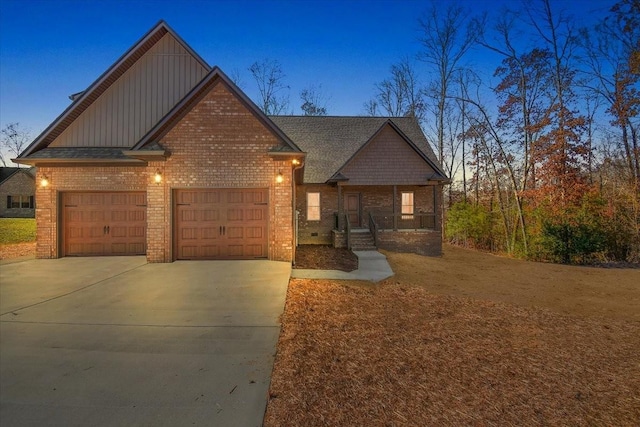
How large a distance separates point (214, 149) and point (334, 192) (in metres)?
8.50

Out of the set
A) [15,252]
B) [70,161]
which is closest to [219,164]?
[70,161]

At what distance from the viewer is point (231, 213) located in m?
9.52

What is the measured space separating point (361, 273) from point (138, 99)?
9.71 metres

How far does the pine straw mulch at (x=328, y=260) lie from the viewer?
10.0 m

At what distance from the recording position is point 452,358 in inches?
160

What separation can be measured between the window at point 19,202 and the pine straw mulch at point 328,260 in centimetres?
3698

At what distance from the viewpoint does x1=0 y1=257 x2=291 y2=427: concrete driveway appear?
2.92 metres

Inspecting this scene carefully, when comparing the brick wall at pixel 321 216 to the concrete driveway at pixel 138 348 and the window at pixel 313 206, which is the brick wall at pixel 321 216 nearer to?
the window at pixel 313 206

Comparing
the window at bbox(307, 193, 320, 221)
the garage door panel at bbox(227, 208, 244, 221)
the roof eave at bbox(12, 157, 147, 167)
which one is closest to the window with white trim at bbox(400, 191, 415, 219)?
the window at bbox(307, 193, 320, 221)

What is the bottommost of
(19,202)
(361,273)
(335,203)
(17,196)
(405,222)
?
(361,273)

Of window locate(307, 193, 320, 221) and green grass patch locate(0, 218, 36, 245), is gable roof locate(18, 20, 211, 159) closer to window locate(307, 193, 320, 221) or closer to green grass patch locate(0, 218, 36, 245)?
window locate(307, 193, 320, 221)

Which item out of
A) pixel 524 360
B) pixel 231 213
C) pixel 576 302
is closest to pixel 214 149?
pixel 231 213

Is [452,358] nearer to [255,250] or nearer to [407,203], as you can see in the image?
[255,250]

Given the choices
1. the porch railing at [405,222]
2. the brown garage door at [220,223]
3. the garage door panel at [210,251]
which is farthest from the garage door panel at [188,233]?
the porch railing at [405,222]
